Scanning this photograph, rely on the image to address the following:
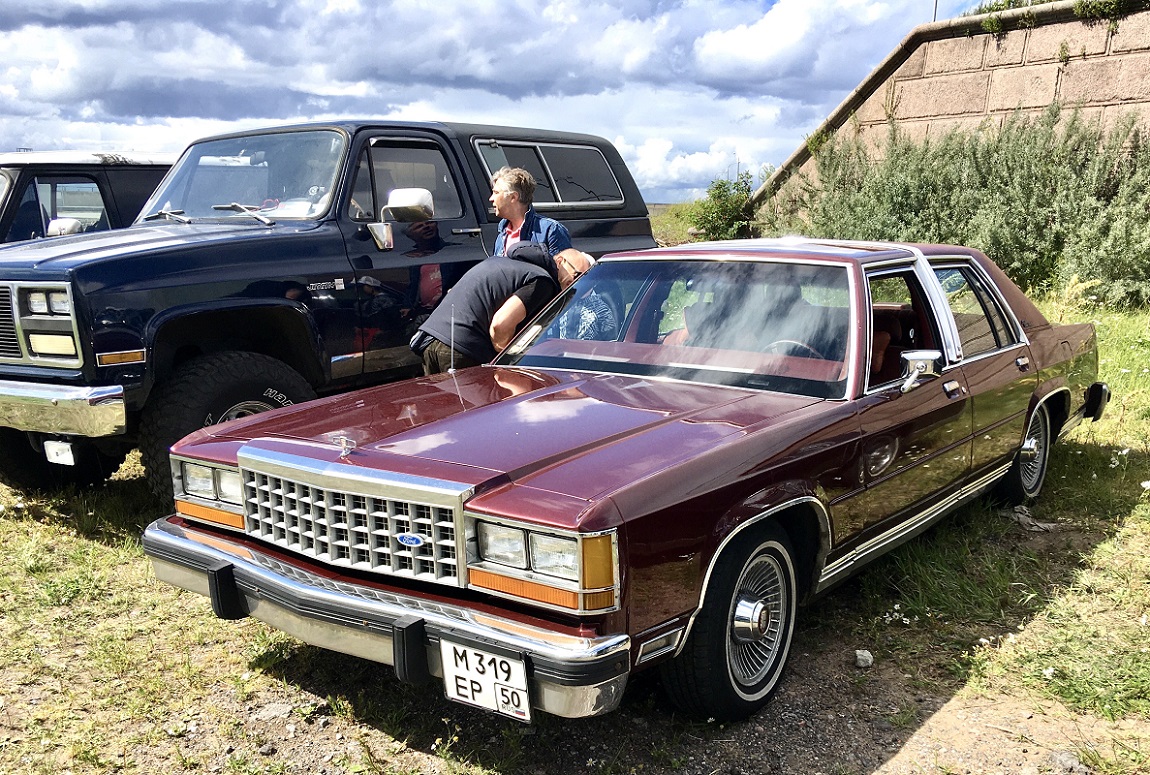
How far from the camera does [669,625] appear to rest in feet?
8.87

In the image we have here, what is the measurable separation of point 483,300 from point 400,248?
3.08ft

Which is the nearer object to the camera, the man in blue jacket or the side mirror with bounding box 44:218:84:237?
the man in blue jacket

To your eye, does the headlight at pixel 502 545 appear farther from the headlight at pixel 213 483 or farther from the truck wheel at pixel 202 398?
the truck wheel at pixel 202 398

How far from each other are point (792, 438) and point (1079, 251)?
27.1 feet

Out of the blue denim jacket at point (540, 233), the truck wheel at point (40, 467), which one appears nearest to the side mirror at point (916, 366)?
the blue denim jacket at point (540, 233)

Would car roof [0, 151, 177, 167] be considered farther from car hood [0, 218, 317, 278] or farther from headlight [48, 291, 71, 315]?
headlight [48, 291, 71, 315]

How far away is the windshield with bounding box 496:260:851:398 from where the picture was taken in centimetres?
370

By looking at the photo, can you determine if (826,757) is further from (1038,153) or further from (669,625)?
(1038,153)

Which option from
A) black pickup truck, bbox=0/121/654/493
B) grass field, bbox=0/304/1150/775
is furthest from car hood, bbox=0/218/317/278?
grass field, bbox=0/304/1150/775

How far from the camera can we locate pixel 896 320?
14.8 feet

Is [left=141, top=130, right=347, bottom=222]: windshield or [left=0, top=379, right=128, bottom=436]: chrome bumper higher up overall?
[left=141, top=130, right=347, bottom=222]: windshield

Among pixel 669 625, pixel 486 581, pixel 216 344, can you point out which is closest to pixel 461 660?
pixel 486 581

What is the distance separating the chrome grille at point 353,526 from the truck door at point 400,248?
234 cm

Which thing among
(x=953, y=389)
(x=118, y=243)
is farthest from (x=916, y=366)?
(x=118, y=243)
